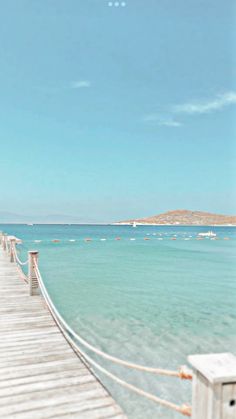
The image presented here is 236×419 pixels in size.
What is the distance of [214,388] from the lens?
165 centimetres

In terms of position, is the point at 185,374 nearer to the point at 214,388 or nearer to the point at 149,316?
the point at 214,388

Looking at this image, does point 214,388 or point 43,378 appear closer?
point 214,388

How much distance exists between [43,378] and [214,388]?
124 inches

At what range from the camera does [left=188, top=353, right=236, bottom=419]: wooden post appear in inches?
64.6

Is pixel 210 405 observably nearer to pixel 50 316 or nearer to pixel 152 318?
pixel 50 316

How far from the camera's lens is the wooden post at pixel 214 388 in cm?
164

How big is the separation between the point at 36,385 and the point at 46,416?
2.17 ft

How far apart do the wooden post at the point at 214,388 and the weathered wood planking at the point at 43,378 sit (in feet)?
6.47

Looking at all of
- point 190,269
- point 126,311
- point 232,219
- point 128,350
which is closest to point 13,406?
point 128,350

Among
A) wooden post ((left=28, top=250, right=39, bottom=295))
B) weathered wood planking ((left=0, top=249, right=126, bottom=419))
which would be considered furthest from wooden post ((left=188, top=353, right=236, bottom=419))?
wooden post ((left=28, top=250, right=39, bottom=295))

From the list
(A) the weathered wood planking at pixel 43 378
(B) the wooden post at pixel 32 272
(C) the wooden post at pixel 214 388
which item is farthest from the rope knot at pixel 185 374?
(B) the wooden post at pixel 32 272

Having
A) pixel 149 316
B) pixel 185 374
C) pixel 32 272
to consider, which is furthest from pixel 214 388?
pixel 149 316

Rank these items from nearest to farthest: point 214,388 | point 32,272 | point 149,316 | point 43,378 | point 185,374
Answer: point 214,388 → point 185,374 → point 43,378 → point 32,272 → point 149,316

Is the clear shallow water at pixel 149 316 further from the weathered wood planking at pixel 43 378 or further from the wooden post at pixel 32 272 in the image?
the wooden post at pixel 32 272
